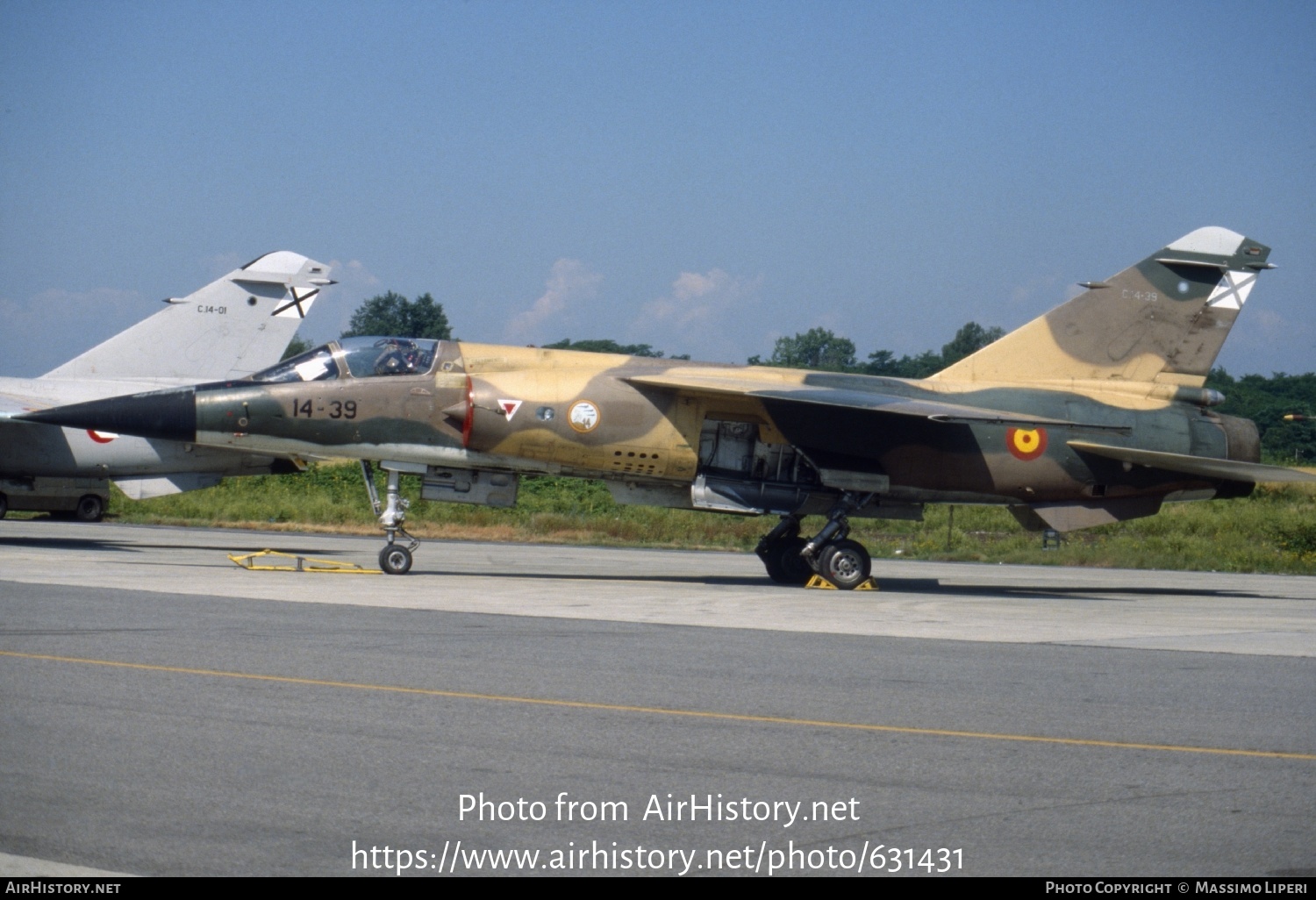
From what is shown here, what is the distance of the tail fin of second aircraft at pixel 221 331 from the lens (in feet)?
75.0

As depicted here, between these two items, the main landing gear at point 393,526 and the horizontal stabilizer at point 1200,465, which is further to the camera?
the horizontal stabilizer at point 1200,465

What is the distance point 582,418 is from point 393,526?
288cm

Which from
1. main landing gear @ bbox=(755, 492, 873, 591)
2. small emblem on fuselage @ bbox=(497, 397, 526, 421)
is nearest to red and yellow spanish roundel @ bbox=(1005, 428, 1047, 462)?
main landing gear @ bbox=(755, 492, 873, 591)

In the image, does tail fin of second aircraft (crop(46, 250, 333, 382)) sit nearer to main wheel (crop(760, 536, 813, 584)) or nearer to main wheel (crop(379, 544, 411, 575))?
main wheel (crop(379, 544, 411, 575))

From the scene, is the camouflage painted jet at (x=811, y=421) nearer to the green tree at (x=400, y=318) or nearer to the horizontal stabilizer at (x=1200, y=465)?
the horizontal stabilizer at (x=1200, y=465)

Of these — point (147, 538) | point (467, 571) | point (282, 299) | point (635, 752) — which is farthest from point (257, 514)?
point (635, 752)

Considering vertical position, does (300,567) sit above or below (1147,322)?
below

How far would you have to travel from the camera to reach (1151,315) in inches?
731

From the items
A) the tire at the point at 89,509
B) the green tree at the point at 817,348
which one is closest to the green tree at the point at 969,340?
the green tree at the point at 817,348

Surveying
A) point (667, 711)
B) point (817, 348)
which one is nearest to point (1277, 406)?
point (817, 348)

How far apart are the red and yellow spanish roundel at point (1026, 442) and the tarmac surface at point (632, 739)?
4.42 m

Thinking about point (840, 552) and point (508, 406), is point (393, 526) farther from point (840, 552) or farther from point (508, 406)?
point (840, 552)

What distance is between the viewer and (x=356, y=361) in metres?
16.7

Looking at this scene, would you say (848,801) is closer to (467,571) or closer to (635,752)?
(635,752)
